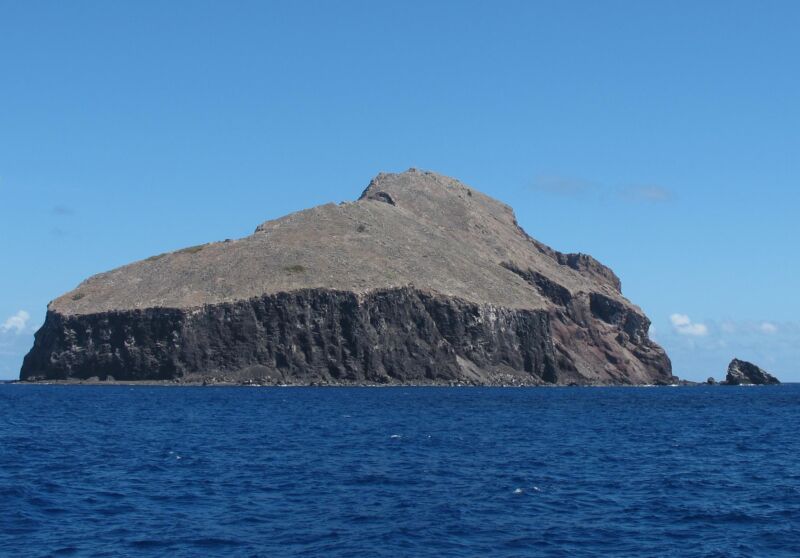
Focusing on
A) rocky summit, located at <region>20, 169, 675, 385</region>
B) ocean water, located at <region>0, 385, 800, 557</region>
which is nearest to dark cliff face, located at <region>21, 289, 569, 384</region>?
rocky summit, located at <region>20, 169, 675, 385</region>

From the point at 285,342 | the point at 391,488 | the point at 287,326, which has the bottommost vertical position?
the point at 391,488

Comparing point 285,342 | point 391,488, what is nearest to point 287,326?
point 285,342

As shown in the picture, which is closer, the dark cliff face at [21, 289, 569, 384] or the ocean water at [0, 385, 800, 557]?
the ocean water at [0, 385, 800, 557]

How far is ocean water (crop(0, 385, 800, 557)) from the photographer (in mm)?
33062

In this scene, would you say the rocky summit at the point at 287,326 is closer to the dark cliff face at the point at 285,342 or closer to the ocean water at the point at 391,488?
the dark cliff face at the point at 285,342

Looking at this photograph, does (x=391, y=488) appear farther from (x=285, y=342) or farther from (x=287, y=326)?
(x=287, y=326)

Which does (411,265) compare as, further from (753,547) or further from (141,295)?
(753,547)

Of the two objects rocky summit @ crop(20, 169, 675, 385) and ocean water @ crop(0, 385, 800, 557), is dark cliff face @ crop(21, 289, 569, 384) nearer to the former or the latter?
rocky summit @ crop(20, 169, 675, 385)

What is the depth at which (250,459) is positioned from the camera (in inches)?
2103

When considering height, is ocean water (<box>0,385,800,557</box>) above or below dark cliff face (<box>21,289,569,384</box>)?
below

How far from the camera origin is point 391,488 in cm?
4372

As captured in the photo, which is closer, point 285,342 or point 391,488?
point 391,488

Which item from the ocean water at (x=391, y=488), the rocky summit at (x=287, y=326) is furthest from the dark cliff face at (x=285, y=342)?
the ocean water at (x=391, y=488)

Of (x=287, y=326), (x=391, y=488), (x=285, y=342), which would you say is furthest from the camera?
(x=287, y=326)
